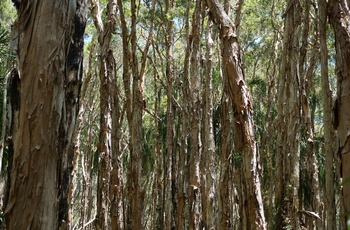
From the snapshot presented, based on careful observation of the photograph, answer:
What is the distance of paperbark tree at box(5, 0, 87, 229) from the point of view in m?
2.36

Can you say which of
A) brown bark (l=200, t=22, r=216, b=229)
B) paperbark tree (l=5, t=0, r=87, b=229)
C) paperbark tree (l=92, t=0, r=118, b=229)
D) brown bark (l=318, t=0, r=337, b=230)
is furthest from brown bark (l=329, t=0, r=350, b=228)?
brown bark (l=200, t=22, r=216, b=229)

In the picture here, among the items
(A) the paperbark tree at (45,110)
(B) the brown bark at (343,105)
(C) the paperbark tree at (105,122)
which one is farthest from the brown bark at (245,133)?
Answer: (C) the paperbark tree at (105,122)

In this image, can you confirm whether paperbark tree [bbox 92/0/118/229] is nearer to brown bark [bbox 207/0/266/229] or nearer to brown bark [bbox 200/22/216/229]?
brown bark [bbox 200/22/216/229]

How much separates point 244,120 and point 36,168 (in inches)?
75.7

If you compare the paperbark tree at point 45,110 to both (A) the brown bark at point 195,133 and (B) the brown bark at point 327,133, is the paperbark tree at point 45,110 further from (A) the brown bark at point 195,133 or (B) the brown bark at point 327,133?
(A) the brown bark at point 195,133

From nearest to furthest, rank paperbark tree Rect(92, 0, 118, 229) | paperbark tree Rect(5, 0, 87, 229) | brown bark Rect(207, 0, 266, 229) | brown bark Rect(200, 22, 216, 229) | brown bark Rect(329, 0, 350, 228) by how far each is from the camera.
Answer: brown bark Rect(329, 0, 350, 228)
paperbark tree Rect(5, 0, 87, 229)
brown bark Rect(207, 0, 266, 229)
paperbark tree Rect(92, 0, 118, 229)
brown bark Rect(200, 22, 216, 229)

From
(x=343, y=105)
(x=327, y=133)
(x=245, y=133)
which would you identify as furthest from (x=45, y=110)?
(x=327, y=133)

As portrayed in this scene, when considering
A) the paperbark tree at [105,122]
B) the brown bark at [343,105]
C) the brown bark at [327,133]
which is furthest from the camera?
the paperbark tree at [105,122]

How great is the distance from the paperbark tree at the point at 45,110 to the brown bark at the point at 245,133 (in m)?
1.59

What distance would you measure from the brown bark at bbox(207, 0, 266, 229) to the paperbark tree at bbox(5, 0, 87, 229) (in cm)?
159

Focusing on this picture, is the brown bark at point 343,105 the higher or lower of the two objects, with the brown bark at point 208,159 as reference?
lower

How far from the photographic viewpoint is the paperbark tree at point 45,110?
2.36 m

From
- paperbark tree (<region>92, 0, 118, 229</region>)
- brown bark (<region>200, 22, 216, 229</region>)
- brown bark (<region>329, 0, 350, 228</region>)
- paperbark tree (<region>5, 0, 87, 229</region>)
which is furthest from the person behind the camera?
brown bark (<region>200, 22, 216, 229</region>)

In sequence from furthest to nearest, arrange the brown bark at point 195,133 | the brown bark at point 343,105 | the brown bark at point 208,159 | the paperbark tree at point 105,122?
1. the brown bark at point 195,133
2. the brown bark at point 208,159
3. the paperbark tree at point 105,122
4. the brown bark at point 343,105
